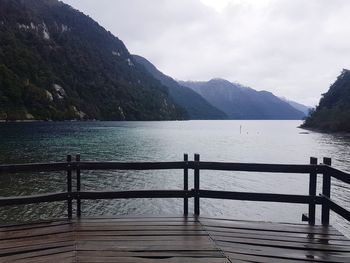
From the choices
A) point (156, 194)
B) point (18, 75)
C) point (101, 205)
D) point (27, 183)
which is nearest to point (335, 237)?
point (156, 194)

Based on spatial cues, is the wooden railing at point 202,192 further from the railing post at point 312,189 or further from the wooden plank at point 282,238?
the wooden plank at point 282,238

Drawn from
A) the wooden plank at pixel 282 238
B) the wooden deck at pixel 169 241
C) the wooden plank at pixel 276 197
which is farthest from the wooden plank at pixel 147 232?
the wooden plank at pixel 276 197

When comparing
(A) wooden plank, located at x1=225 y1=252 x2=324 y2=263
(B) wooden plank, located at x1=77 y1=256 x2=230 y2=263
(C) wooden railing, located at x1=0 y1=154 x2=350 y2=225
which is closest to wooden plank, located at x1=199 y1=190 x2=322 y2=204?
(C) wooden railing, located at x1=0 y1=154 x2=350 y2=225

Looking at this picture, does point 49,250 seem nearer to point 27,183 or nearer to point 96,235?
point 96,235

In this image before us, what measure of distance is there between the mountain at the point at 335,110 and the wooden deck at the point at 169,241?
121 metres

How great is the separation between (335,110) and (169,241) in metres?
137

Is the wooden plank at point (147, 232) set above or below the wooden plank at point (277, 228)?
above

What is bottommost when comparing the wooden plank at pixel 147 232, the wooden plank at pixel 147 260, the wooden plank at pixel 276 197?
the wooden plank at pixel 147 232

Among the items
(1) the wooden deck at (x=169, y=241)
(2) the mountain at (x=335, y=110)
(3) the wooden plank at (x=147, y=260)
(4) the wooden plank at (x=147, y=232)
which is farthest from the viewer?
(2) the mountain at (x=335, y=110)

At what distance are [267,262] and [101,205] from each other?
21.0 metres

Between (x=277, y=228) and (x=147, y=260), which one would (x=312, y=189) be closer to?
(x=277, y=228)

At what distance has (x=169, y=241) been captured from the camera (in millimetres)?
7105

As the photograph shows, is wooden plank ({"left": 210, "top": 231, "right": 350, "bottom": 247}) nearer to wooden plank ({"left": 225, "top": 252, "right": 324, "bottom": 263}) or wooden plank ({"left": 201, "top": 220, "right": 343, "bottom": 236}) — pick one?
wooden plank ({"left": 201, "top": 220, "right": 343, "bottom": 236})

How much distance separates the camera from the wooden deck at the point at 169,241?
6316 millimetres
